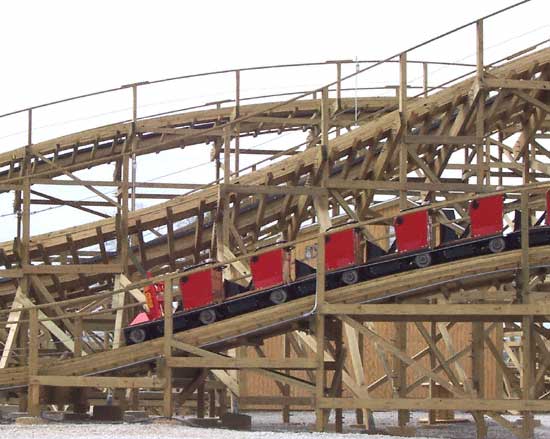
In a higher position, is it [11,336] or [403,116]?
[403,116]

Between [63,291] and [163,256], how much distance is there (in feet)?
8.37

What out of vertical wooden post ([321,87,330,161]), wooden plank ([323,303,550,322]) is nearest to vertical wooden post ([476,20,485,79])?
vertical wooden post ([321,87,330,161])

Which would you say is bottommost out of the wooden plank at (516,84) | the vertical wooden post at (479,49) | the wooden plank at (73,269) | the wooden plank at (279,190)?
the wooden plank at (73,269)

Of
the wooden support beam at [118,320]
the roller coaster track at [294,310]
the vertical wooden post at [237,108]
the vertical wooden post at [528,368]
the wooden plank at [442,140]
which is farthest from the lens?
the vertical wooden post at [237,108]

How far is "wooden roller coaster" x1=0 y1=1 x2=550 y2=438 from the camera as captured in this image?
2139cm

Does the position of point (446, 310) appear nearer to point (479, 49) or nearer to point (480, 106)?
point (480, 106)

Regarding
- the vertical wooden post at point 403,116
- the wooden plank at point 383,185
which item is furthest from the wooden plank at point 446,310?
the vertical wooden post at point 403,116

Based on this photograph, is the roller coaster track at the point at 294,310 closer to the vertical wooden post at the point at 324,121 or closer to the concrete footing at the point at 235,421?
the concrete footing at the point at 235,421

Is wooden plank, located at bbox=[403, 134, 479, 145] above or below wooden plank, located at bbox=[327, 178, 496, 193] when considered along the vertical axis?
above

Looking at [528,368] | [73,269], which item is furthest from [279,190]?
[528,368]

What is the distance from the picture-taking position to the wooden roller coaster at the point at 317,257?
21.4 meters

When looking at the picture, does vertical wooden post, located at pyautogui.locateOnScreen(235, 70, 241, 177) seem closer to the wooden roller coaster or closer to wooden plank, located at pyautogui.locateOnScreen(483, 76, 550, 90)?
the wooden roller coaster

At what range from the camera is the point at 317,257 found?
21.3 metres

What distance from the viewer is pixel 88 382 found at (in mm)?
21984
